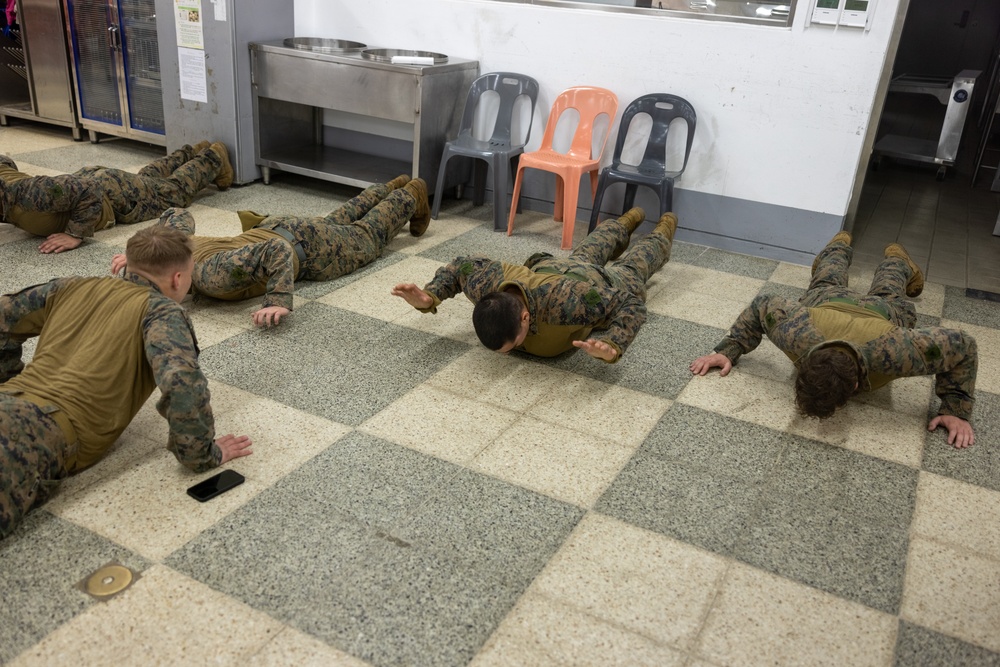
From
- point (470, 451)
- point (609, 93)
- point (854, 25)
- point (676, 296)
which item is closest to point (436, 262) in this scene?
point (676, 296)

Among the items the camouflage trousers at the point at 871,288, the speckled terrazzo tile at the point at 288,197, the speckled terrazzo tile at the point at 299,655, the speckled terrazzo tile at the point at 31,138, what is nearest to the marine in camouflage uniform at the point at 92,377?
the speckled terrazzo tile at the point at 299,655

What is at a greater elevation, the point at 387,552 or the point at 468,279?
the point at 468,279

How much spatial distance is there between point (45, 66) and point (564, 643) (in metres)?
6.47

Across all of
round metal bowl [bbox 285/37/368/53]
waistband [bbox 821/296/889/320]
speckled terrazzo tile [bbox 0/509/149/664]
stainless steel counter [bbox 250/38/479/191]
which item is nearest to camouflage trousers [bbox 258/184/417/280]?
stainless steel counter [bbox 250/38/479/191]

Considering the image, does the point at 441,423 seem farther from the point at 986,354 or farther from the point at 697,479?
the point at 986,354

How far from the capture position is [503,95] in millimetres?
5215

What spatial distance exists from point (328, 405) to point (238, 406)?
31 centimetres

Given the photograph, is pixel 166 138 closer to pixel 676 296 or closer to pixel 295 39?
pixel 295 39

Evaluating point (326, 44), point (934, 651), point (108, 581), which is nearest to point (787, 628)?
point (934, 651)

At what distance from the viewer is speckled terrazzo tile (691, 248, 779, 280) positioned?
4559 millimetres

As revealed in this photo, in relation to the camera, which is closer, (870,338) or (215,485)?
(215,485)

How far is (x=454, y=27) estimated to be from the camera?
17.4ft

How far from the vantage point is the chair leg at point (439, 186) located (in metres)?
5.02

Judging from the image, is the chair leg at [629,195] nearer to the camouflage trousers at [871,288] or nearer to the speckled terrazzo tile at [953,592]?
the camouflage trousers at [871,288]
